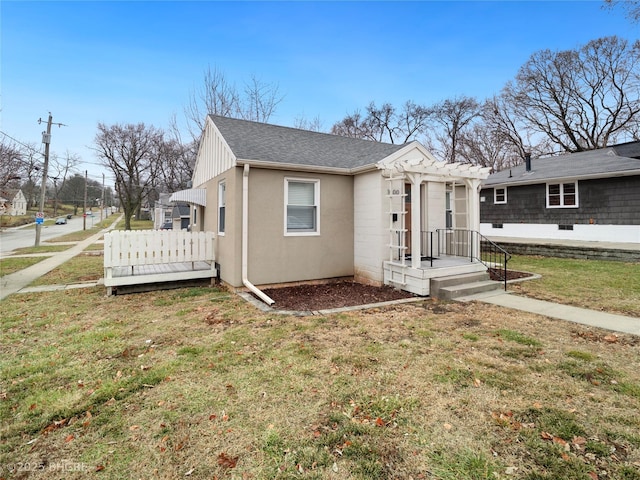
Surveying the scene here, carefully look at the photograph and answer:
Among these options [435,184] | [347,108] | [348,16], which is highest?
[347,108]

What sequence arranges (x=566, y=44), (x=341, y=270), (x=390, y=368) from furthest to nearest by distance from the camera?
(x=566, y=44) → (x=341, y=270) → (x=390, y=368)

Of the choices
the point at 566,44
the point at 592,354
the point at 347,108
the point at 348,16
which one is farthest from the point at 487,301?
the point at 566,44

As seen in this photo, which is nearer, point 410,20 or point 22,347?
point 22,347

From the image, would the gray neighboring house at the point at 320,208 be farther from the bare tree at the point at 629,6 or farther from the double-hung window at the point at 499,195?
the double-hung window at the point at 499,195

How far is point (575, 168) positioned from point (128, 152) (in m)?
33.2

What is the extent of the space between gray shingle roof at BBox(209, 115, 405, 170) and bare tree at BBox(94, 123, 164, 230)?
79.2ft

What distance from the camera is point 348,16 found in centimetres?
1155

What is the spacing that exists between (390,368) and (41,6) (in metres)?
14.4

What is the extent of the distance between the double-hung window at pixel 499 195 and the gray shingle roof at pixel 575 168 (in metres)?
0.65

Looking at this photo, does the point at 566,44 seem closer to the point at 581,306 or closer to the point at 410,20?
the point at 410,20

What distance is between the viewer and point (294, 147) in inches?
324

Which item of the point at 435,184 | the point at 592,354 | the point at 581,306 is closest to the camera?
the point at 592,354

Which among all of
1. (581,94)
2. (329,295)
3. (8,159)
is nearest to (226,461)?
(329,295)

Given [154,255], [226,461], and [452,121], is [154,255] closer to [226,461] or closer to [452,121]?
[226,461]
